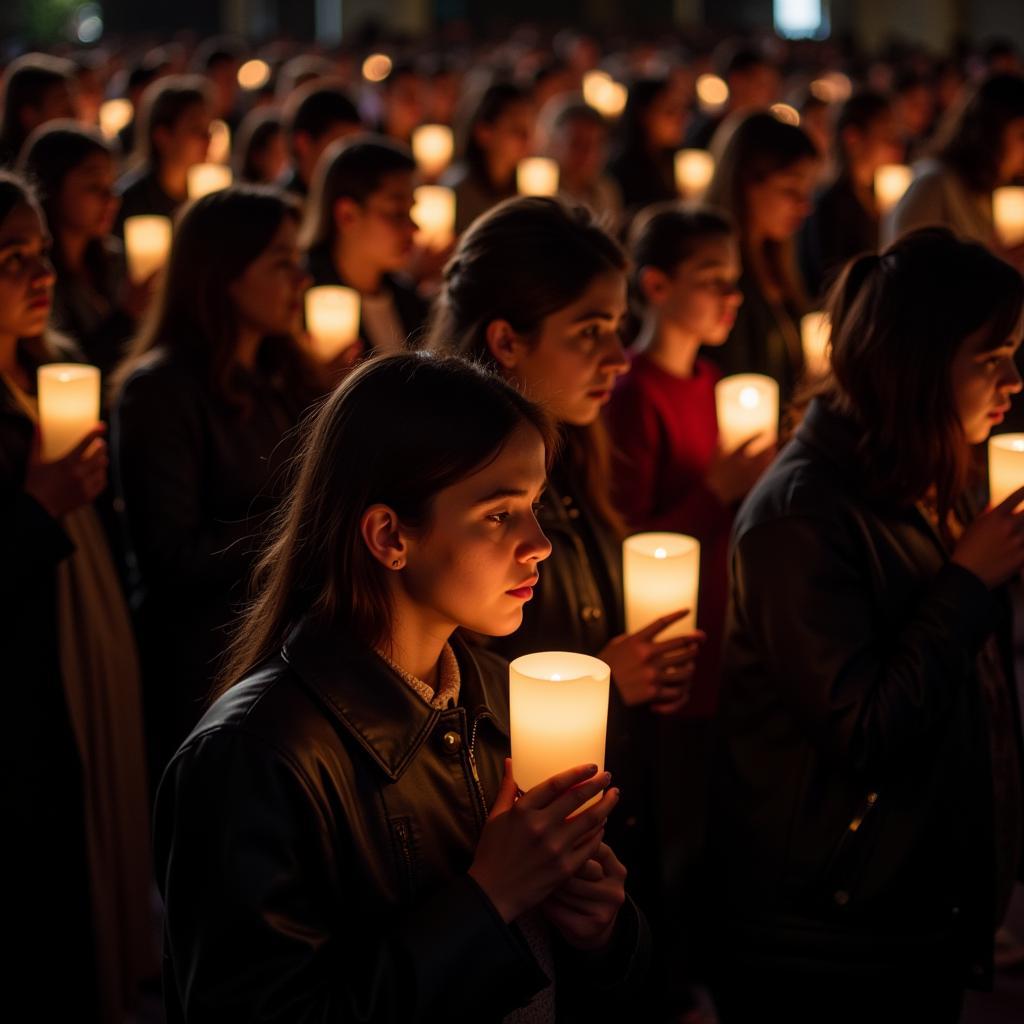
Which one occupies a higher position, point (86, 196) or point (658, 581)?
point (86, 196)

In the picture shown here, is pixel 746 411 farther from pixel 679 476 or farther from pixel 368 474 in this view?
pixel 368 474

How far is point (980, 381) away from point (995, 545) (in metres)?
0.24

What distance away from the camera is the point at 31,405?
270 cm

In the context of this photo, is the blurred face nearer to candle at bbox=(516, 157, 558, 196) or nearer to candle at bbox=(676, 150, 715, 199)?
candle at bbox=(516, 157, 558, 196)

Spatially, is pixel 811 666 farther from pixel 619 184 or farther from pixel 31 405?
pixel 619 184

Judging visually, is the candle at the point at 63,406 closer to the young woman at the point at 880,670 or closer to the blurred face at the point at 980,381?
the young woman at the point at 880,670

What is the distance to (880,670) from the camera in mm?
1997

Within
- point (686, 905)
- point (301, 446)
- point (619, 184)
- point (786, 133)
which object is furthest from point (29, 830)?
point (619, 184)

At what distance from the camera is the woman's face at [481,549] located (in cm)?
149

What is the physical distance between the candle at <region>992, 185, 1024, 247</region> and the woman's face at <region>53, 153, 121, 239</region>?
252 centimetres

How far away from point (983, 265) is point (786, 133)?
7.47 feet

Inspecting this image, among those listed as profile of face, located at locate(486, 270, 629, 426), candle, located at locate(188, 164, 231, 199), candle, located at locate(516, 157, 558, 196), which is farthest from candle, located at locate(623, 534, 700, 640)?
candle, located at locate(516, 157, 558, 196)

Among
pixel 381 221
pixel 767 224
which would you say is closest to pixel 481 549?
pixel 381 221

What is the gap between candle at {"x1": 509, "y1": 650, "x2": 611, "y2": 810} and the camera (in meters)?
1.46
